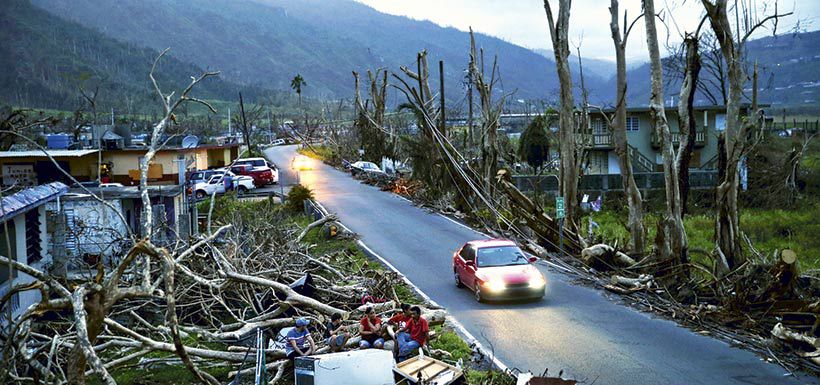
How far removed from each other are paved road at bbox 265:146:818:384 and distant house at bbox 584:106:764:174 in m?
31.1

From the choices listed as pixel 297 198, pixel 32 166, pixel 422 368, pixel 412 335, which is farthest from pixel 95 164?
pixel 422 368

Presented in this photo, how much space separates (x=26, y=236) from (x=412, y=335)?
11.0m

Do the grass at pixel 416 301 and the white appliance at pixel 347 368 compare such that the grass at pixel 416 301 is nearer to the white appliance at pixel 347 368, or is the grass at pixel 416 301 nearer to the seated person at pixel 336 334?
the white appliance at pixel 347 368

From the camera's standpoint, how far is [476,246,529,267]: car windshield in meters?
20.4

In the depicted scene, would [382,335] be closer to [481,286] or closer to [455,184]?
[481,286]

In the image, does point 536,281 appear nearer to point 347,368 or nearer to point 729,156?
point 729,156

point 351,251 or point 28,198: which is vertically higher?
point 28,198

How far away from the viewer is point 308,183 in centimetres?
5403

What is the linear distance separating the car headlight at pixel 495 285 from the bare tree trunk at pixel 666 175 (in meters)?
4.74

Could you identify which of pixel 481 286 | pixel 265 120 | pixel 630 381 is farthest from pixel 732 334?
pixel 265 120

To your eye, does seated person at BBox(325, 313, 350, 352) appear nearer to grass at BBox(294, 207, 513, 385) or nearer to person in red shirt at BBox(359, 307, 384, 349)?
person in red shirt at BBox(359, 307, 384, 349)

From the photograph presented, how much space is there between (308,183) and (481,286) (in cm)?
3548

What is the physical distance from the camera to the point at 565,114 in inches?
1133

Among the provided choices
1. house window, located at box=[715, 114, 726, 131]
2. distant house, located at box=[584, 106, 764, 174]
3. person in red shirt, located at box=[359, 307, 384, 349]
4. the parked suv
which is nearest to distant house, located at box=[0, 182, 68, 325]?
person in red shirt, located at box=[359, 307, 384, 349]
